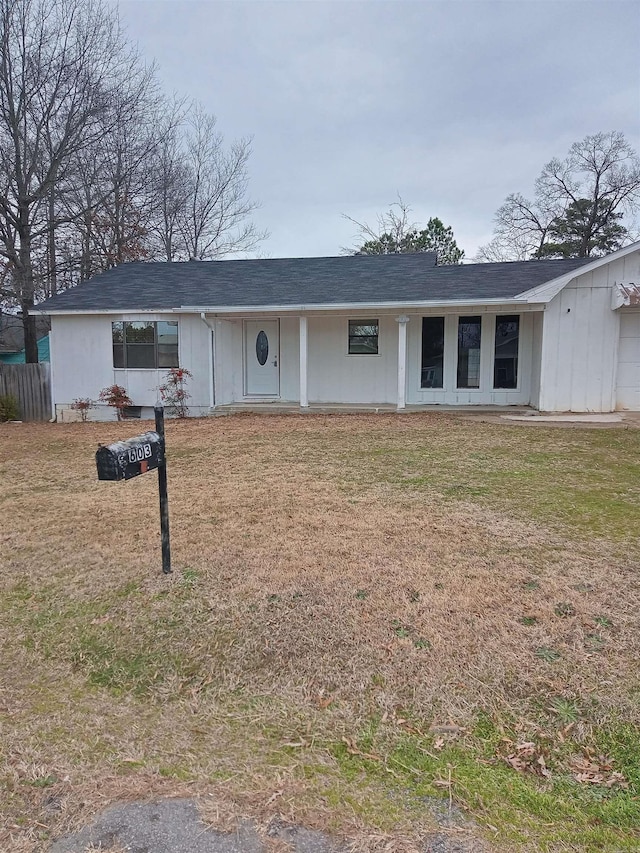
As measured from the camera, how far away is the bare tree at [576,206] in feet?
99.7

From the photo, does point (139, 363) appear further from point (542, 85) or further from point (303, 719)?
point (542, 85)

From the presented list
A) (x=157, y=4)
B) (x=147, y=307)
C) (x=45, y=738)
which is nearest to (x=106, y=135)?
(x=157, y=4)

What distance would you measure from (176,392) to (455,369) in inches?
260

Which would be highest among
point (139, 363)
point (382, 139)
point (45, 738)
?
point (382, 139)

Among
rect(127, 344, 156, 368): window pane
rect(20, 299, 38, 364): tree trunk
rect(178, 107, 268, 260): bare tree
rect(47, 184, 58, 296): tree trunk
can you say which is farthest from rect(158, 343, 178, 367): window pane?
rect(178, 107, 268, 260): bare tree

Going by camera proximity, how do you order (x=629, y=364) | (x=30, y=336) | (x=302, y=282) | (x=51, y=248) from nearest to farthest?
1. (x=629, y=364)
2. (x=302, y=282)
3. (x=51, y=248)
4. (x=30, y=336)

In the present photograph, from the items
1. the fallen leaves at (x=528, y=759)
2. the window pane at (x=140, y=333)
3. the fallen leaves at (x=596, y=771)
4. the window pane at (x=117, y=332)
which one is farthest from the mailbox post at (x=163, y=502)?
the window pane at (x=117, y=332)

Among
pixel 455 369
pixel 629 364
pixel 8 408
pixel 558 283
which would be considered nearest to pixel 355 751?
pixel 558 283

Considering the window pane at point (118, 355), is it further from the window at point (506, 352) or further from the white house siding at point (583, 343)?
the white house siding at point (583, 343)

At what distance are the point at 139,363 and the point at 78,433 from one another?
2.86m

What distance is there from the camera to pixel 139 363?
1323 centimetres

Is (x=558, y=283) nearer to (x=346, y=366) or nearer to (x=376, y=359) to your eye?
(x=376, y=359)

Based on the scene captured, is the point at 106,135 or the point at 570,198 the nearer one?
the point at 106,135

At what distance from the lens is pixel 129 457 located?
3.23m
